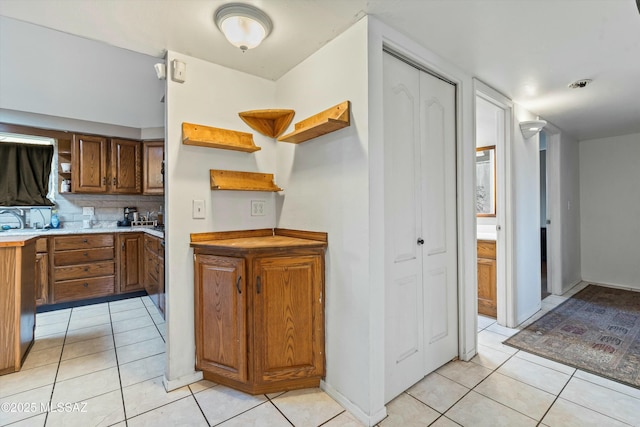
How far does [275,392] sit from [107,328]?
2056 mm

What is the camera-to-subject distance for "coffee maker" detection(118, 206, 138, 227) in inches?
164

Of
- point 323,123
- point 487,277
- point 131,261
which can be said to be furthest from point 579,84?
point 131,261

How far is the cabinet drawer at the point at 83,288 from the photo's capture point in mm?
3352

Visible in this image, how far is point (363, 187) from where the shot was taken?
1579mm

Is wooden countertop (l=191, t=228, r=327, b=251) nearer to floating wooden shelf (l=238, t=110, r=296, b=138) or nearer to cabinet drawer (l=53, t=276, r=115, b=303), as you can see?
floating wooden shelf (l=238, t=110, r=296, b=138)

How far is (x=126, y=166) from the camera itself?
400 cm

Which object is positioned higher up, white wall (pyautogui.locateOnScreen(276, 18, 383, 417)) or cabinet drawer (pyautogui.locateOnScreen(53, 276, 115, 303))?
white wall (pyautogui.locateOnScreen(276, 18, 383, 417))

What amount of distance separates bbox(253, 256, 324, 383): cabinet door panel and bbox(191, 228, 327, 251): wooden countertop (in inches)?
3.5

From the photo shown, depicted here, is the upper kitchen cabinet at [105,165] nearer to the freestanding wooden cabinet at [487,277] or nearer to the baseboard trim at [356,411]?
the baseboard trim at [356,411]

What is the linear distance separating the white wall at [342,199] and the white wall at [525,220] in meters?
1.92

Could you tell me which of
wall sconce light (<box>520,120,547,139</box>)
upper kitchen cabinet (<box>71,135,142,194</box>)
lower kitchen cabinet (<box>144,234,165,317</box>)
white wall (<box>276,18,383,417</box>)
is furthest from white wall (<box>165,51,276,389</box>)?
upper kitchen cabinet (<box>71,135,142,194</box>)

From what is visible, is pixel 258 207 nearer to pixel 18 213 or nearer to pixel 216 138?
pixel 216 138

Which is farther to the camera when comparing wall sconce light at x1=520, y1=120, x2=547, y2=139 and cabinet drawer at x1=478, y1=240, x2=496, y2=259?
cabinet drawer at x1=478, y1=240, x2=496, y2=259

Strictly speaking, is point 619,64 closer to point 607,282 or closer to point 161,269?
point 607,282
